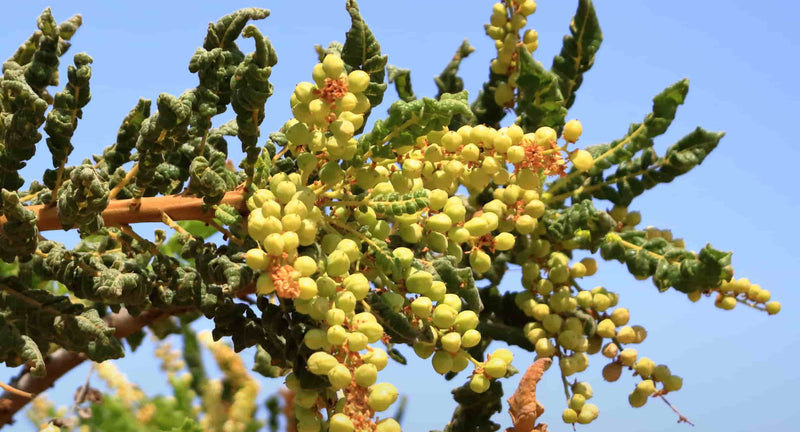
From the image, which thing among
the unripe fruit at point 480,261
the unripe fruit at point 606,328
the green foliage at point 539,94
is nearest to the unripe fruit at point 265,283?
the unripe fruit at point 480,261

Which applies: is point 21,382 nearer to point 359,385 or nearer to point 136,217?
point 136,217

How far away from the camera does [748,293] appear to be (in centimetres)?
232

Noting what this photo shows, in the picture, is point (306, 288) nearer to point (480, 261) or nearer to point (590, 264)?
point (480, 261)

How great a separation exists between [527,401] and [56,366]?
1.58 metres

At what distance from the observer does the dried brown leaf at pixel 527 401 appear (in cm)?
173

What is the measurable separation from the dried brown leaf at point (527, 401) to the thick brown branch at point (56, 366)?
127cm

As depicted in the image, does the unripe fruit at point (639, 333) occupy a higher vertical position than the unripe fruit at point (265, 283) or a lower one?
higher

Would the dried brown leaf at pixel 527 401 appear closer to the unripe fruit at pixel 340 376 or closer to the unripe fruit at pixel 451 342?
the unripe fruit at pixel 451 342

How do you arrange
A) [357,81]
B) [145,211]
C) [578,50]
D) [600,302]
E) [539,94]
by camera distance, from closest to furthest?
[357,81] → [145,211] → [539,94] → [600,302] → [578,50]

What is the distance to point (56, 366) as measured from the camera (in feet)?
8.70

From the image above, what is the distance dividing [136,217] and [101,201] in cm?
15

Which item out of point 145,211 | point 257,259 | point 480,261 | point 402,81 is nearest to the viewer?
point 257,259

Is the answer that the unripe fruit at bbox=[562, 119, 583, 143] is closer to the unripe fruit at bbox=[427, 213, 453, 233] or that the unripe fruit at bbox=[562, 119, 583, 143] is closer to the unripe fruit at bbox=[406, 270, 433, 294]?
the unripe fruit at bbox=[427, 213, 453, 233]

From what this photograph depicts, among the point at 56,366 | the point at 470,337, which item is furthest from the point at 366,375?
the point at 56,366
